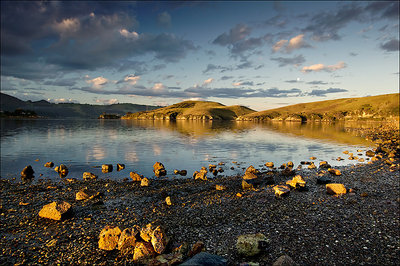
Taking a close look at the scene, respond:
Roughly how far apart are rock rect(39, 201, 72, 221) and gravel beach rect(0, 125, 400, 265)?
1.06 feet

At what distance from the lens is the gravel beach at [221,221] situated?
11.2 meters

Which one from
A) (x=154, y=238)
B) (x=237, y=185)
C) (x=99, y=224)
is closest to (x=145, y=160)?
(x=237, y=185)

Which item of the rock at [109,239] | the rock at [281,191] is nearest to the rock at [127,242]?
the rock at [109,239]

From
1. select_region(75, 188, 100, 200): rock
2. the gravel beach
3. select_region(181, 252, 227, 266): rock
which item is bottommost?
the gravel beach

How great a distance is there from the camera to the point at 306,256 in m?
10.8

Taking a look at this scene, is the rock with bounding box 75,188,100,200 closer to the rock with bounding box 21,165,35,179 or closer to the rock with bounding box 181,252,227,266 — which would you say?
the rock with bounding box 21,165,35,179

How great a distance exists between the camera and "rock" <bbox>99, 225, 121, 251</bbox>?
11778 mm

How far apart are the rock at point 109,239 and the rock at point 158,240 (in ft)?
6.97

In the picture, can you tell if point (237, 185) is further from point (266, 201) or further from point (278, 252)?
point (278, 252)

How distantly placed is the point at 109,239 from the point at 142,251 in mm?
2298

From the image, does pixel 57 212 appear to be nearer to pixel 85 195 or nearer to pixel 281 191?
pixel 85 195

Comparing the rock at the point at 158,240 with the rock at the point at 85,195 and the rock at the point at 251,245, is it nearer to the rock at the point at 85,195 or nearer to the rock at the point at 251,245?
the rock at the point at 251,245

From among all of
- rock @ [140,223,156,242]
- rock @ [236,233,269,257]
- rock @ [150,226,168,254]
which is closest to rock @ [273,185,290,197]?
rock @ [236,233,269,257]

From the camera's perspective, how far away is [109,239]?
11875 mm
